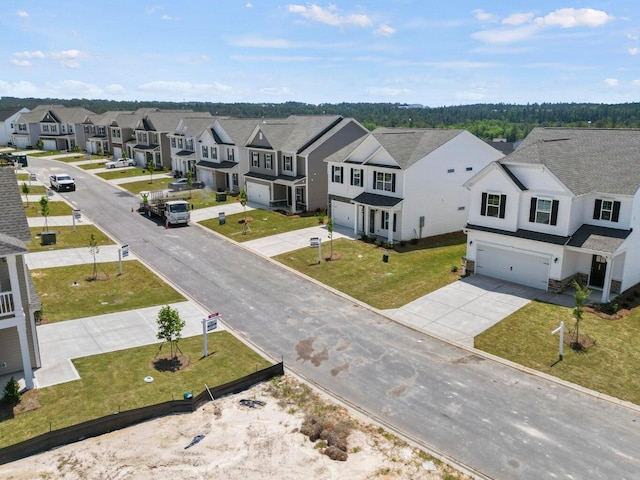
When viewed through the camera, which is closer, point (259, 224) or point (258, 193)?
point (259, 224)

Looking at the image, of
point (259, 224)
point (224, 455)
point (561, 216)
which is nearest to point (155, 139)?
point (259, 224)

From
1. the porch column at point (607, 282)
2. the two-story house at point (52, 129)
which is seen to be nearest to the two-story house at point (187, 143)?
the two-story house at point (52, 129)

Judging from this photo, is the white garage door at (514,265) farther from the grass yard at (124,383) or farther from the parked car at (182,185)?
the parked car at (182,185)

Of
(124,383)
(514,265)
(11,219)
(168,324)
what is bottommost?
(124,383)

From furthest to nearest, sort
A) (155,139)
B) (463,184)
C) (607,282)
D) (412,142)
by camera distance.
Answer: (155,139)
(412,142)
(463,184)
(607,282)

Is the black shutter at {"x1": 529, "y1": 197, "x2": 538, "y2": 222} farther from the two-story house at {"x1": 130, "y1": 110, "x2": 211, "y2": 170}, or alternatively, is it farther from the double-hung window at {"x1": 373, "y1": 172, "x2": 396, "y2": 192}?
the two-story house at {"x1": 130, "y1": 110, "x2": 211, "y2": 170}

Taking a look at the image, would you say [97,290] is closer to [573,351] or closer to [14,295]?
[14,295]

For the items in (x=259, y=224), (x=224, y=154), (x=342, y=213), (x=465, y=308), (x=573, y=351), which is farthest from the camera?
(x=224, y=154)

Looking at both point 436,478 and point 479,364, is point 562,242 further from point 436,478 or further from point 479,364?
point 436,478
